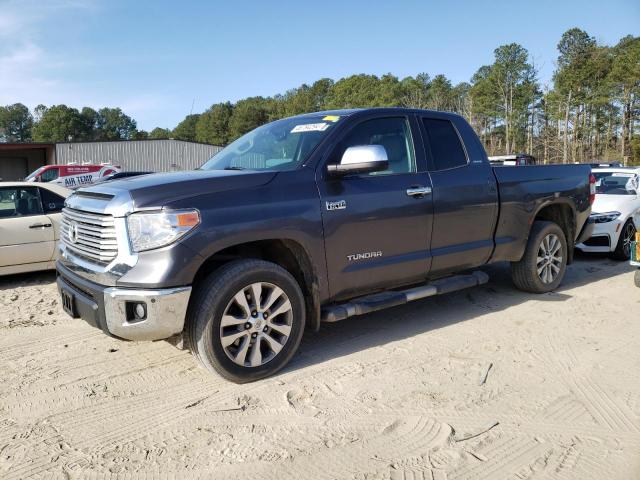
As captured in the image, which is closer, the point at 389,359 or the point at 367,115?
the point at 389,359

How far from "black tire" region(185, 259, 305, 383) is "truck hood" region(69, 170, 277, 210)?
55cm

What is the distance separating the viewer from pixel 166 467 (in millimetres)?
2730

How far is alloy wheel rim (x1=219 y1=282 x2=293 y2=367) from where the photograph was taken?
3.57 meters

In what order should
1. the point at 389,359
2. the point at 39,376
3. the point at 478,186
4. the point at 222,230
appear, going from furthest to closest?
the point at 478,186
the point at 389,359
the point at 39,376
the point at 222,230

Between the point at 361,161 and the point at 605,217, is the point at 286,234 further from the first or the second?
the point at 605,217

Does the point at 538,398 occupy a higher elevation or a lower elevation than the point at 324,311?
lower

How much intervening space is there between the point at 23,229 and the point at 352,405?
553 cm

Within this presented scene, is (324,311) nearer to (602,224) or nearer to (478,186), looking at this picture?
(478,186)

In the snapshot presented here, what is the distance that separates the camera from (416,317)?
5.26m

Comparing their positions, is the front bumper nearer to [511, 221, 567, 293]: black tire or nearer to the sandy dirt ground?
the sandy dirt ground

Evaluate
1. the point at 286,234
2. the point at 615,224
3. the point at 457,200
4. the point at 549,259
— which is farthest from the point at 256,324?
the point at 615,224

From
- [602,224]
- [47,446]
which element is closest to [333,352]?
[47,446]

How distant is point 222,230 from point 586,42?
190 ft

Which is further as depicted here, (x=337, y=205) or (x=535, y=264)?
(x=535, y=264)
